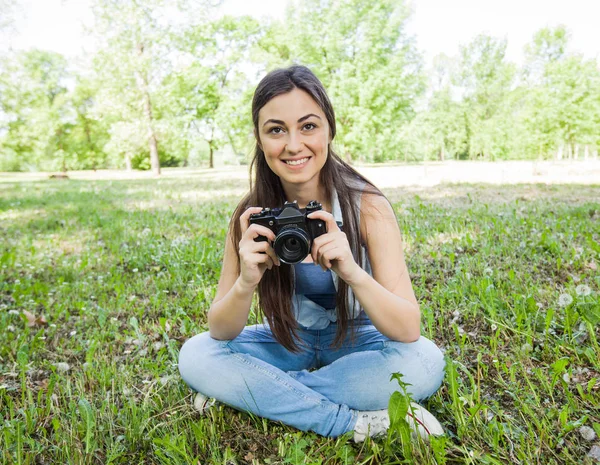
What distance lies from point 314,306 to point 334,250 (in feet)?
1.93

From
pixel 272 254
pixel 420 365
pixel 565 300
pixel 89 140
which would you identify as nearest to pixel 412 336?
pixel 420 365

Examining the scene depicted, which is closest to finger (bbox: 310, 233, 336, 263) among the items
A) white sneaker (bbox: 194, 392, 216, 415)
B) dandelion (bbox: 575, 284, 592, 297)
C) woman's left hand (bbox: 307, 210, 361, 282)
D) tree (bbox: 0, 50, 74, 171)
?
woman's left hand (bbox: 307, 210, 361, 282)

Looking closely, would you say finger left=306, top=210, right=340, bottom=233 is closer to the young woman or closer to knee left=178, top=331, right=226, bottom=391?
the young woman

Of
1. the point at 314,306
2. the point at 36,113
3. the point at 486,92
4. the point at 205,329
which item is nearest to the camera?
the point at 314,306

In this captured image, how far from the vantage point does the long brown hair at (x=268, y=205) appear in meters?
1.99

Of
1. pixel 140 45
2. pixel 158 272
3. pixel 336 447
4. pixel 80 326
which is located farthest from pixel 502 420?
pixel 140 45

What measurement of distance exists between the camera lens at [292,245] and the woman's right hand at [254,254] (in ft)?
0.30

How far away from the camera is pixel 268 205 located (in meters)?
2.25

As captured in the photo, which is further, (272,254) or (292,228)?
(272,254)

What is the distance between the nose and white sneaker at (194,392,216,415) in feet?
3.78

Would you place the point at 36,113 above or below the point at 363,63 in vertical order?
below

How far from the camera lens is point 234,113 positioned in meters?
24.0

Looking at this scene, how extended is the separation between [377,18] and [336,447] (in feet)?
81.5

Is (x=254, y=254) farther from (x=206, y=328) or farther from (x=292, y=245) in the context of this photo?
(x=206, y=328)
